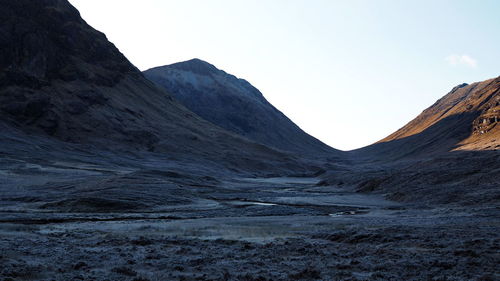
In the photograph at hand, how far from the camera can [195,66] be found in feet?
565

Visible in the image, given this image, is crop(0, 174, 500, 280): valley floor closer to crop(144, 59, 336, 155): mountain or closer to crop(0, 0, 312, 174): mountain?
crop(0, 0, 312, 174): mountain

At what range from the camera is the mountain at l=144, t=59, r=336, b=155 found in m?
150

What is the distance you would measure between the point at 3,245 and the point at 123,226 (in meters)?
5.16

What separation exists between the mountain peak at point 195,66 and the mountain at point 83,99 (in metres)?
72.0

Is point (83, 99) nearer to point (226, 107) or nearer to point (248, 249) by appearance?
point (248, 249)

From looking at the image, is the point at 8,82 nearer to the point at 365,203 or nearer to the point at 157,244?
the point at 365,203

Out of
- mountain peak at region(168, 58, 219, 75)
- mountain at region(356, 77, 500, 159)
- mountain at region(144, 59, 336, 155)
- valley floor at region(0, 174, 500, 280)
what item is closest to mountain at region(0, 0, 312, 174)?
mountain at region(356, 77, 500, 159)

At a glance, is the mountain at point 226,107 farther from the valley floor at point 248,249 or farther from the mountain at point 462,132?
the valley floor at point 248,249

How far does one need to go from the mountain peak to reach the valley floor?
155m

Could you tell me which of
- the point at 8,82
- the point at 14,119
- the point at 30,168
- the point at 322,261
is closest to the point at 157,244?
the point at 322,261

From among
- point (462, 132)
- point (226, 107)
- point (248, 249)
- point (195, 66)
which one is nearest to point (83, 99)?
point (248, 249)

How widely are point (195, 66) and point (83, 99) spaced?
9751 cm

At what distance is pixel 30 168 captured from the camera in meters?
41.4

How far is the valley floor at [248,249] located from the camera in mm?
8352
